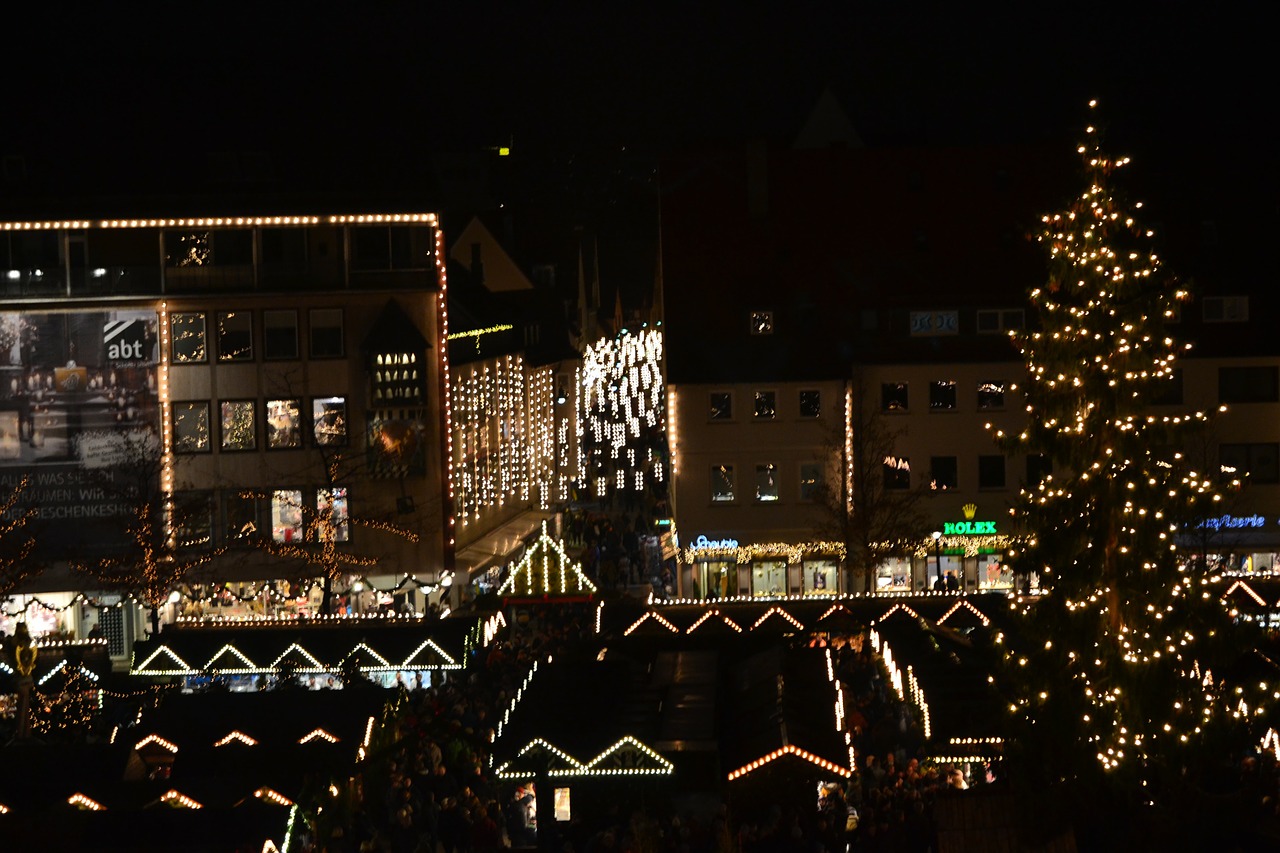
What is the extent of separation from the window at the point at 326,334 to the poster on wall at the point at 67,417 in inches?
136

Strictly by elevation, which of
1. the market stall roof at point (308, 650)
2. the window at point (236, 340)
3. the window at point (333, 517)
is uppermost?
the window at point (236, 340)

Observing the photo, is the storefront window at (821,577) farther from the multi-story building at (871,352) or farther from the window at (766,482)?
the window at (766,482)

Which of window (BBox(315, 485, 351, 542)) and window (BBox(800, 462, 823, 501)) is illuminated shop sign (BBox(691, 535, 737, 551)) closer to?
window (BBox(800, 462, 823, 501))

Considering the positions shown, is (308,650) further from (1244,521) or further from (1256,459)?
(1256,459)

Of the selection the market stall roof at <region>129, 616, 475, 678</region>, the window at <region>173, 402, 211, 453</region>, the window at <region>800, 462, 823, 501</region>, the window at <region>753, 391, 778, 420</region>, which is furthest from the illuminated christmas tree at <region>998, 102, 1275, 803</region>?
the window at <region>173, 402, 211, 453</region>

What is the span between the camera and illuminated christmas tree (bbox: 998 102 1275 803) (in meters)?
16.1

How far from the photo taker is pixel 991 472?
121 ft

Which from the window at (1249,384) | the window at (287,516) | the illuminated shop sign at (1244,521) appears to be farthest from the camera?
the window at (287,516)

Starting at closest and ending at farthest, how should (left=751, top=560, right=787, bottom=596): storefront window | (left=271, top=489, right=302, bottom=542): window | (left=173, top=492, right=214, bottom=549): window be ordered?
1. (left=173, top=492, right=214, bottom=549): window
2. (left=751, top=560, right=787, bottom=596): storefront window
3. (left=271, top=489, right=302, bottom=542): window

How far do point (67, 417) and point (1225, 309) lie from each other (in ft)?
82.5

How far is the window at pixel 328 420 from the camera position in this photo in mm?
37125

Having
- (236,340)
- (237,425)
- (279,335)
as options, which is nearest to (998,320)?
(279,335)

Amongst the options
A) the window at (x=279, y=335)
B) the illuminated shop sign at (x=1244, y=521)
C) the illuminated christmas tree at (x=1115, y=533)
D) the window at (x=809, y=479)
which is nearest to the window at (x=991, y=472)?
the window at (x=809, y=479)

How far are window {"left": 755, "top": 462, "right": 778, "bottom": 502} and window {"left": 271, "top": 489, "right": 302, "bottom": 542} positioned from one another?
10.1m
